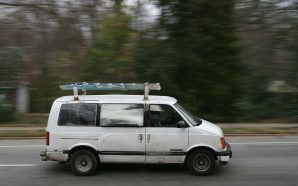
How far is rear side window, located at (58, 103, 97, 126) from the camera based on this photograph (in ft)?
32.0

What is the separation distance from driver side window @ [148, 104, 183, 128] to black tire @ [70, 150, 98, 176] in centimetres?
148

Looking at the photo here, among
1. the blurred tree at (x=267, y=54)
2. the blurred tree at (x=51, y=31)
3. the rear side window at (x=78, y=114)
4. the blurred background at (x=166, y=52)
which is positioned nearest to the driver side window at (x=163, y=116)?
the rear side window at (x=78, y=114)

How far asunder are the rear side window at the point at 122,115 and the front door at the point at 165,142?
254 millimetres

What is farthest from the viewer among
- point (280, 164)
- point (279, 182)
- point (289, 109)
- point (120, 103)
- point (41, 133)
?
point (289, 109)

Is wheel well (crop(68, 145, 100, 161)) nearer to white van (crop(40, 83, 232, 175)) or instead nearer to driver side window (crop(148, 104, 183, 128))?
white van (crop(40, 83, 232, 175))

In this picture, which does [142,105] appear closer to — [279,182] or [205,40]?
[279,182]

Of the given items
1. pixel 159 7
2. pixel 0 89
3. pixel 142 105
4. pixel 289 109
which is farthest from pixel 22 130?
pixel 289 109

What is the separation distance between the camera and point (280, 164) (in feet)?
35.9

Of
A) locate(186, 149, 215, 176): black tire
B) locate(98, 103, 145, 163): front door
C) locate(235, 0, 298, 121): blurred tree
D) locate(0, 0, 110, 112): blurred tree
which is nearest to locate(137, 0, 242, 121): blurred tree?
locate(235, 0, 298, 121): blurred tree

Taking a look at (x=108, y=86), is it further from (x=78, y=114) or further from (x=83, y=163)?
(x=83, y=163)

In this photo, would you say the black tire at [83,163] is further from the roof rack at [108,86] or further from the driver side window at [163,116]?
the driver side window at [163,116]

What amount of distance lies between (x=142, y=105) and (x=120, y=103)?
49 cm

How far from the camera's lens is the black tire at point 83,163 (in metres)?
9.70

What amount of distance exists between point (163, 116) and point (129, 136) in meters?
0.86
